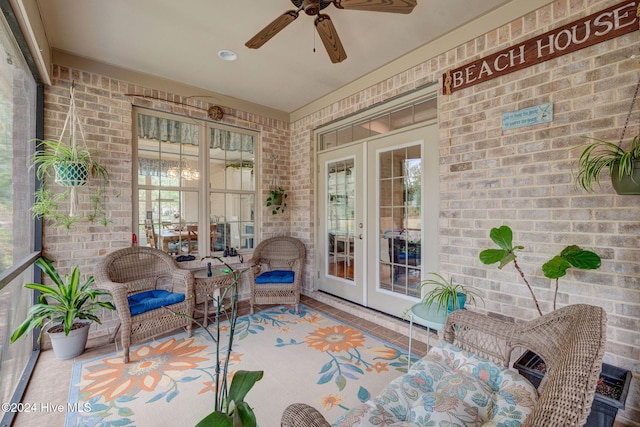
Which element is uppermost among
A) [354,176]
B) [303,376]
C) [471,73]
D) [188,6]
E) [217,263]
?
[188,6]

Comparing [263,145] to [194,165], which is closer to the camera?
[194,165]

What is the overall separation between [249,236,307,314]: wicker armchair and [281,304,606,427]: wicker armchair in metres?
2.07

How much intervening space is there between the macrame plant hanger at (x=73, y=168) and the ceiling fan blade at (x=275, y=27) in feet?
6.03

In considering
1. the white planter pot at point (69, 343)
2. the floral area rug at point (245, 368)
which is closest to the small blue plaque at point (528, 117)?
the floral area rug at point (245, 368)

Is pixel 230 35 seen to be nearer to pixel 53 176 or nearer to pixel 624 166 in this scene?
pixel 53 176

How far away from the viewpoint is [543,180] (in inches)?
80.3

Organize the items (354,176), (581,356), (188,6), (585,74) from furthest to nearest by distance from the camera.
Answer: (354,176), (188,6), (585,74), (581,356)

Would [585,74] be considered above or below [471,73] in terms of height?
below

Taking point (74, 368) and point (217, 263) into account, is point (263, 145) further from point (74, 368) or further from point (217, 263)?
point (74, 368)

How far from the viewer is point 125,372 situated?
2.29 meters

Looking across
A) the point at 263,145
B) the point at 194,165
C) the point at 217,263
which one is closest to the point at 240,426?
the point at 217,263

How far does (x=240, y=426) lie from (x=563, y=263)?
6.32 feet

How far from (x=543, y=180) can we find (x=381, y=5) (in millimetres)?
1638

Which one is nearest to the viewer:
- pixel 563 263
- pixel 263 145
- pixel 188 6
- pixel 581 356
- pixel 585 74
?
pixel 581 356
